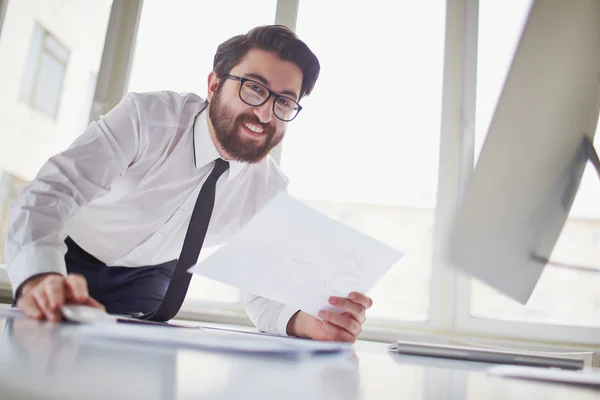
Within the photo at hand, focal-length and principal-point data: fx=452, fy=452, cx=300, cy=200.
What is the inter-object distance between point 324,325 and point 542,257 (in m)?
0.52

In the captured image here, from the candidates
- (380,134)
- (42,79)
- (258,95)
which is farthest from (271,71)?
(42,79)

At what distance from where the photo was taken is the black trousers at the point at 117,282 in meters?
1.35

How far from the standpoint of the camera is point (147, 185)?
4.15 feet

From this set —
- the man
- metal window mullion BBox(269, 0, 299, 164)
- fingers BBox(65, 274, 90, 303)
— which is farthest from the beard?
metal window mullion BBox(269, 0, 299, 164)

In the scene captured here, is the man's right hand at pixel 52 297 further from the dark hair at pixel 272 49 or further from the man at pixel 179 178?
the dark hair at pixel 272 49

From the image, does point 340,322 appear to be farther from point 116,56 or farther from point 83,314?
point 116,56

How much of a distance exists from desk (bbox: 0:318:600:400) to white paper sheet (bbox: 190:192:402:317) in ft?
0.69

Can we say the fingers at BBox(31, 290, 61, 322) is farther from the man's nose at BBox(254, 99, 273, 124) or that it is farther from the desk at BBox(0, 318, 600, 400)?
the man's nose at BBox(254, 99, 273, 124)

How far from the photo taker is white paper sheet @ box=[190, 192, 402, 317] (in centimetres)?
66

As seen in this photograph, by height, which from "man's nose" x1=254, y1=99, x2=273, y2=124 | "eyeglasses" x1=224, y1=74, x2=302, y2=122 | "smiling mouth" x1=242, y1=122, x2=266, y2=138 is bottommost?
"smiling mouth" x1=242, y1=122, x2=266, y2=138

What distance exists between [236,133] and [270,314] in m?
0.55

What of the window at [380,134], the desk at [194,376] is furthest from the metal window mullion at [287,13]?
the desk at [194,376]

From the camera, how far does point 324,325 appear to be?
3.13ft

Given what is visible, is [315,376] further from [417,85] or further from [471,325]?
[417,85]
